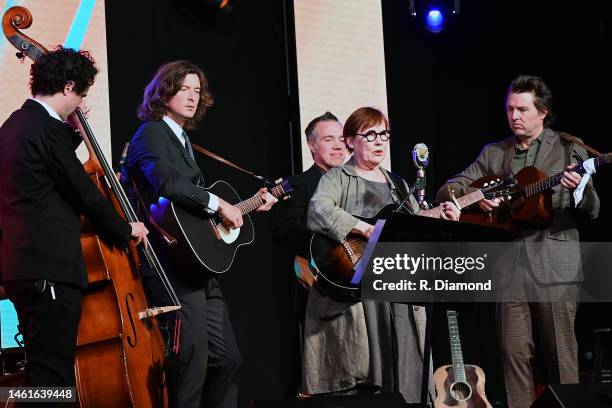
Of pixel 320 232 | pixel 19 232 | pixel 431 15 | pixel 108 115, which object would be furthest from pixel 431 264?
pixel 431 15

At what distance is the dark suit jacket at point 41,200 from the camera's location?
10.5 ft

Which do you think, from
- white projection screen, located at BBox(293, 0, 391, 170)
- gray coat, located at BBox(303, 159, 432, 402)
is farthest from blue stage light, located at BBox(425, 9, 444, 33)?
gray coat, located at BBox(303, 159, 432, 402)

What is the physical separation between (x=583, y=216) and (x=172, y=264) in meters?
2.25

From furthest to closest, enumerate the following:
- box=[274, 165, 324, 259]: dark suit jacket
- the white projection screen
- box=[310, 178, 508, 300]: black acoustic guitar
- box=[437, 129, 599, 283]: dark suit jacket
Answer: the white projection screen, box=[274, 165, 324, 259]: dark suit jacket, box=[437, 129, 599, 283]: dark suit jacket, box=[310, 178, 508, 300]: black acoustic guitar

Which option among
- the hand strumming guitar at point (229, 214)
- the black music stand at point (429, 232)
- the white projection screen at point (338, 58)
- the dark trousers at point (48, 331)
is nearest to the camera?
the dark trousers at point (48, 331)

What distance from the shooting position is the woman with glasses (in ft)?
13.8

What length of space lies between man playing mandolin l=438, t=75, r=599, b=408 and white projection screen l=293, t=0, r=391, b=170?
1.39 m

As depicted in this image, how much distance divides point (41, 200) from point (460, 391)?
2.62 metres

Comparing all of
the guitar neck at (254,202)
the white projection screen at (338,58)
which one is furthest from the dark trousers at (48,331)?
the white projection screen at (338,58)

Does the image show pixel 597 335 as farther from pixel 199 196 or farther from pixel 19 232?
pixel 19 232

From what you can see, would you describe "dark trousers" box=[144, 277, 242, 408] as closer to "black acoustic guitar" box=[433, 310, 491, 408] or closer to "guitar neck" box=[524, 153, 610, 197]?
"black acoustic guitar" box=[433, 310, 491, 408]

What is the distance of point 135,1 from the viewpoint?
5.23m

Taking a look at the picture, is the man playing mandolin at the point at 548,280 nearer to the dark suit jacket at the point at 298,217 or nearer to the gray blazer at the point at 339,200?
the gray blazer at the point at 339,200

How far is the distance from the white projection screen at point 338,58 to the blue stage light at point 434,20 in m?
0.45
